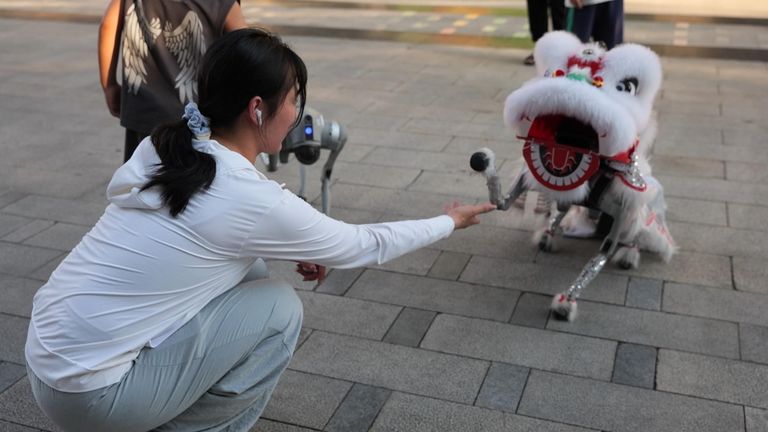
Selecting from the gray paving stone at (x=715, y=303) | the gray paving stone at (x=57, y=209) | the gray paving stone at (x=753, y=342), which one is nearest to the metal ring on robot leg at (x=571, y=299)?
the gray paving stone at (x=715, y=303)

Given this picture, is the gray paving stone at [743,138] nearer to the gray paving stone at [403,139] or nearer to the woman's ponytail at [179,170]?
the gray paving stone at [403,139]

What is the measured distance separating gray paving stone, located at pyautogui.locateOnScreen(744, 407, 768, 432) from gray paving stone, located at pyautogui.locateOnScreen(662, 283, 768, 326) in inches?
25.5

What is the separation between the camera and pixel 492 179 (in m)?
3.35

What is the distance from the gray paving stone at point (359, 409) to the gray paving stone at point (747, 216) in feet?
7.61

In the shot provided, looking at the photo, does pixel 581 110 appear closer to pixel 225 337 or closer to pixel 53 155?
pixel 225 337

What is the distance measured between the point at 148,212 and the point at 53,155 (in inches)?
148

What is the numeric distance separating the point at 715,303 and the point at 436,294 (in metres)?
1.16

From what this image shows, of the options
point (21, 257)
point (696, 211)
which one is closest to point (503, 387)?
point (696, 211)

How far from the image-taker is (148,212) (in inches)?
81.1

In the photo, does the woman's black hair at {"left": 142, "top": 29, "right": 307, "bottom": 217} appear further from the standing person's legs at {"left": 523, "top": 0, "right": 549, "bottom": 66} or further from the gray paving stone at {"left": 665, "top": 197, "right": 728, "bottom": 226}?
the standing person's legs at {"left": 523, "top": 0, "right": 549, "bottom": 66}

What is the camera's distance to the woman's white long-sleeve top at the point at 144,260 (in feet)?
6.66

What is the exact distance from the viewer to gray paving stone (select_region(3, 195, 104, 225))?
4422mm

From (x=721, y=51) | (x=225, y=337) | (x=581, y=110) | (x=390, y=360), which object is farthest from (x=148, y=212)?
(x=721, y=51)

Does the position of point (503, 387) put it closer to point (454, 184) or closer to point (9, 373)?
point (9, 373)
